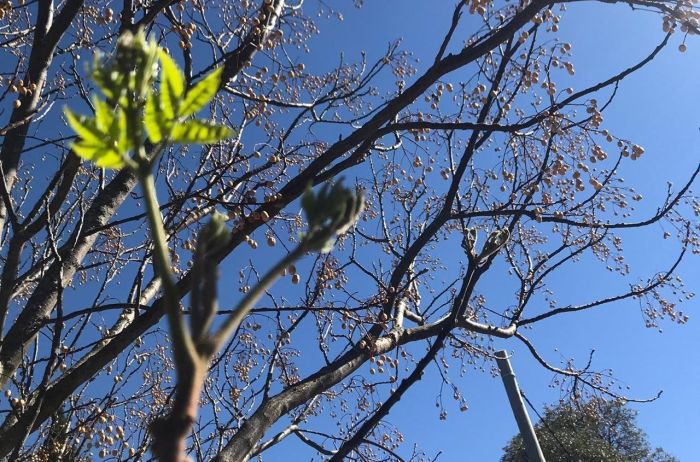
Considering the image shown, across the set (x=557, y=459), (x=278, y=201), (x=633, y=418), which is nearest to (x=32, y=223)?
(x=278, y=201)

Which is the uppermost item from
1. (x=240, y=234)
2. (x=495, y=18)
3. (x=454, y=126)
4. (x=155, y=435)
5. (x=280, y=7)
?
(x=280, y=7)

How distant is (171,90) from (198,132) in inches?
2.0

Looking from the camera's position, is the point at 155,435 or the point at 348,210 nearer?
the point at 155,435

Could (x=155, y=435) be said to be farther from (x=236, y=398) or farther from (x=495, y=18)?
(x=236, y=398)

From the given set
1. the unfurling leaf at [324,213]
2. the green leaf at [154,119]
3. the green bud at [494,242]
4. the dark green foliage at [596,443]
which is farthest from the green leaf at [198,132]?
the dark green foliage at [596,443]

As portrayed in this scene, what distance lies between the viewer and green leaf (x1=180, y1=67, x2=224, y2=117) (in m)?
0.50

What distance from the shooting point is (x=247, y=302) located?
43 cm

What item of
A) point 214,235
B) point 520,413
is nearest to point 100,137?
point 214,235

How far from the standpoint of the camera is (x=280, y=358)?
4.98 meters

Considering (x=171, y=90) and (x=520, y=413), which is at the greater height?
(x=520, y=413)

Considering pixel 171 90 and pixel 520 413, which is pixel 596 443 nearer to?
pixel 520 413

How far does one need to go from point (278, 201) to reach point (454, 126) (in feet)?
3.88

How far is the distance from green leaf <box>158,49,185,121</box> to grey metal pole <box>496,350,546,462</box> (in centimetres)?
473

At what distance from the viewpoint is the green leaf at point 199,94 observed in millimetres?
495
